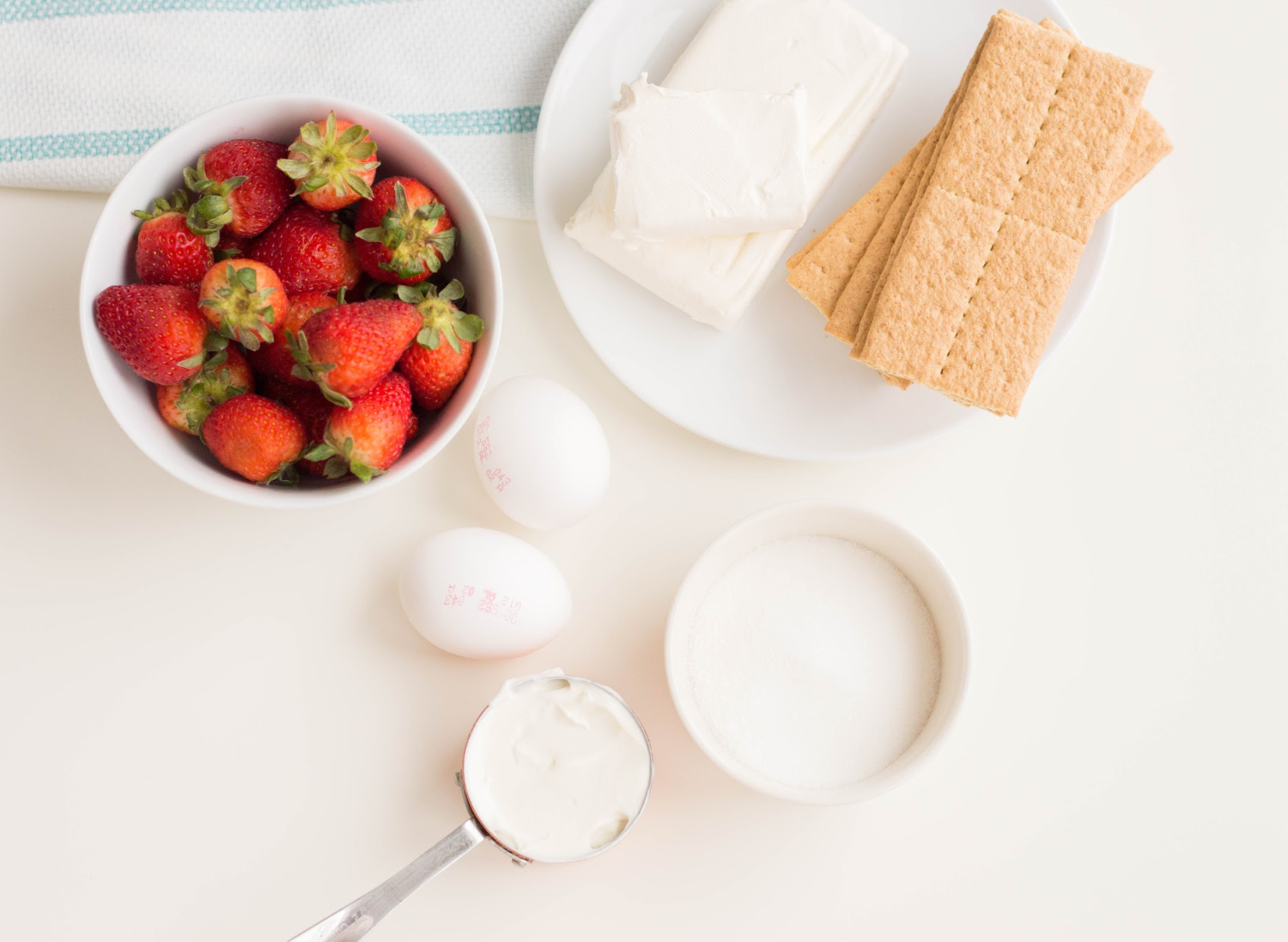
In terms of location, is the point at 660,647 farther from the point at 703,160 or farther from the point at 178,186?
the point at 178,186

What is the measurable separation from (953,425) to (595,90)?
0.49 metres

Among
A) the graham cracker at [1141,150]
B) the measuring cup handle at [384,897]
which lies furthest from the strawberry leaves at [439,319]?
the graham cracker at [1141,150]

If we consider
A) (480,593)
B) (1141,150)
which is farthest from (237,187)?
(1141,150)

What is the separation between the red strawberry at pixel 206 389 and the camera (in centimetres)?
76

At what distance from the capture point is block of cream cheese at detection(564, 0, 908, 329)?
0.90 meters

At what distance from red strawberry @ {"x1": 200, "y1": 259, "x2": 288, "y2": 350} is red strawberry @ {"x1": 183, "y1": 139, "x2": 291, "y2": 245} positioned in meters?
0.04

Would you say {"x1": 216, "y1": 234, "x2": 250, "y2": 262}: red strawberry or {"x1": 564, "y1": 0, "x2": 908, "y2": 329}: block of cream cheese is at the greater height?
{"x1": 564, "y1": 0, "x2": 908, "y2": 329}: block of cream cheese

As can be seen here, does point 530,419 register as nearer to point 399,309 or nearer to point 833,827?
point 399,309

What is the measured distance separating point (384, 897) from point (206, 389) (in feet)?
1.50

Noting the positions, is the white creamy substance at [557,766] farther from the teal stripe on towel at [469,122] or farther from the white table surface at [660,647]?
the teal stripe on towel at [469,122]

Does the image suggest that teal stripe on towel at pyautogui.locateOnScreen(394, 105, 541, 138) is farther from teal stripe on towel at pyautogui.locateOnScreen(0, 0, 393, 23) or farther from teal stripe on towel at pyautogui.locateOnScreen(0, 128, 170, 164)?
teal stripe on towel at pyautogui.locateOnScreen(0, 128, 170, 164)

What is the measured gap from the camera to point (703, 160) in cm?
Answer: 87

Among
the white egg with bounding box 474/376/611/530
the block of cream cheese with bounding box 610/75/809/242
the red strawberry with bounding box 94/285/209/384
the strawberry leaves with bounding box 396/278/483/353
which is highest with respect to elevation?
the block of cream cheese with bounding box 610/75/809/242

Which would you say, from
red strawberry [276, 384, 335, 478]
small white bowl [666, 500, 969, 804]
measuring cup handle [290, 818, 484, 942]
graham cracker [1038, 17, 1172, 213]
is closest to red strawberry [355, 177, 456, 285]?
red strawberry [276, 384, 335, 478]
